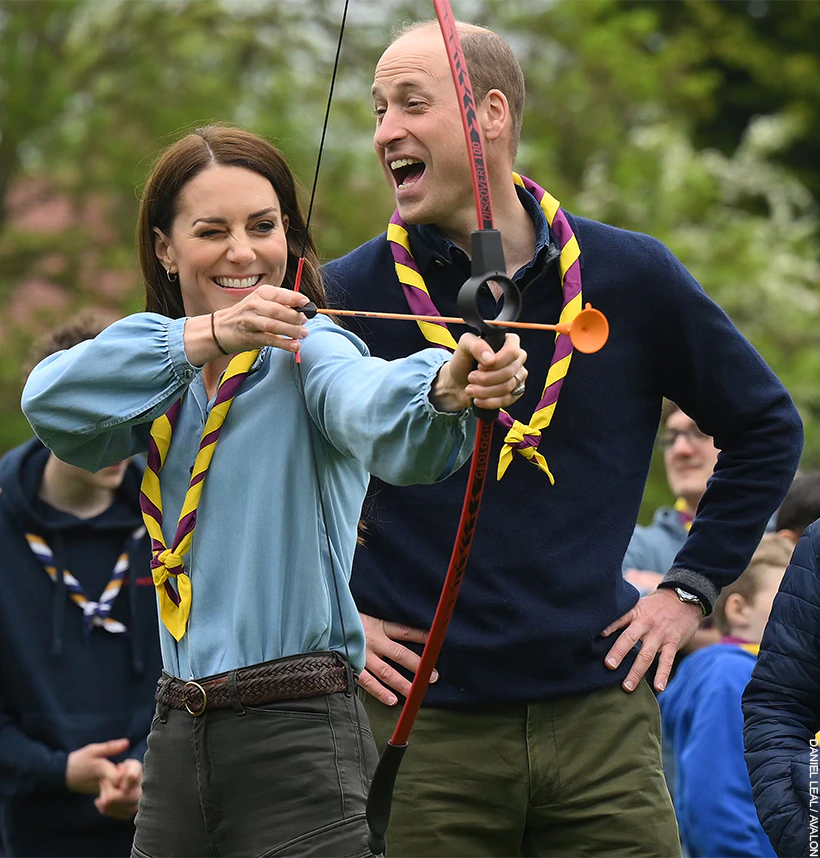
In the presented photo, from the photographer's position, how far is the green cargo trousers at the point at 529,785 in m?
3.48

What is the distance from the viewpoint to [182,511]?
111 inches

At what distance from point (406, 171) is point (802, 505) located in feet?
6.34

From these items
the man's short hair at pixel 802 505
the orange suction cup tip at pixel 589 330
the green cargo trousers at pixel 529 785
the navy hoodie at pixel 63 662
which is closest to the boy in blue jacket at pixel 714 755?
the man's short hair at pixel 802 505

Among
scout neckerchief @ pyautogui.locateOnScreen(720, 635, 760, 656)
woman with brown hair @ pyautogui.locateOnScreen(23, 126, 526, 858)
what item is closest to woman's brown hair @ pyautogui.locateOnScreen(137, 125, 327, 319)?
woman with brown hair @ pyautogui.locateOnScreen(23, 126, 526, 858)

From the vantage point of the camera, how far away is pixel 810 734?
3.33 m

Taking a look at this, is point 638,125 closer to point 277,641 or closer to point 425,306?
point 425,306

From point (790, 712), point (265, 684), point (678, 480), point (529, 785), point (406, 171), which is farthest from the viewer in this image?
point (678, 480)

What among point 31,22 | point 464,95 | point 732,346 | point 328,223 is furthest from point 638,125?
point 464,95

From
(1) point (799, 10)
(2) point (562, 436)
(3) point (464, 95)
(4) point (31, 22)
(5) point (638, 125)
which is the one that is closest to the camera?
(3) point (464, 95)

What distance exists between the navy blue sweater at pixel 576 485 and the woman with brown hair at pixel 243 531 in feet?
2.10

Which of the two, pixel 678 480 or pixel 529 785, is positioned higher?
pixel 678 480

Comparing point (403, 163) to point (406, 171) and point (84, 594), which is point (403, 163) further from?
point (84, 594)

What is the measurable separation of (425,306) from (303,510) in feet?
2.96

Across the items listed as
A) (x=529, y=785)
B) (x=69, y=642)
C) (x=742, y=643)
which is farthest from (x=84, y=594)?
(x=742, y=643)
